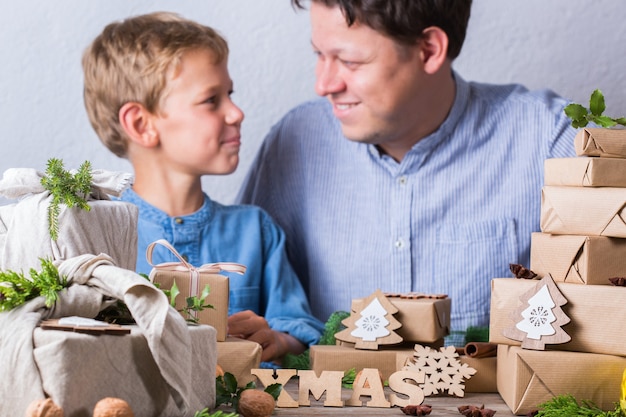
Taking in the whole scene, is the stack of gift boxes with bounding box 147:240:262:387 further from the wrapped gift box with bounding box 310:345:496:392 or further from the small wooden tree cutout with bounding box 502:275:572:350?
the small wooden tree cutout with bounding box 502:275:572:350

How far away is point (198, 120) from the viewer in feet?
5.69

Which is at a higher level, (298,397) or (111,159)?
(111,159)

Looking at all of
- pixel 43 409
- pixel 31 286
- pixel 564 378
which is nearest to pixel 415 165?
pixel 564 378

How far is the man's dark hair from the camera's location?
1.80 m

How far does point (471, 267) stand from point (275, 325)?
0.50 m

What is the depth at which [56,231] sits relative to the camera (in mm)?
1047

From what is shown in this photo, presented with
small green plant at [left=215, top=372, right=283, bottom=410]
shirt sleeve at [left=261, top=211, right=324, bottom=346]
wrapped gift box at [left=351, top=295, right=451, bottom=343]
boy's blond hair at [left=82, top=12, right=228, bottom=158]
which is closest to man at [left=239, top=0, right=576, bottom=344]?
shirt sleeve at [left=261, top=211, right=324, bottom=346]

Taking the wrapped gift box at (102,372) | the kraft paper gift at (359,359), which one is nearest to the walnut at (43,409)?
the wrapped gift box at (102,372)

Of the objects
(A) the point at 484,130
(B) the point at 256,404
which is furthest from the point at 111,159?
(B) the point at 256,404

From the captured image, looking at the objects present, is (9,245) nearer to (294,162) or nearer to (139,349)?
(139,349)

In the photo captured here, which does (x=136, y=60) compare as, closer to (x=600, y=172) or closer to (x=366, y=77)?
(x=366, y=77)

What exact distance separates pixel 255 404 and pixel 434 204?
993mm

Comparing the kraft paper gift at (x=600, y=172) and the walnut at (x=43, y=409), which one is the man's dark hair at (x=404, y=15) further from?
the walnut at (x=43, y=409)

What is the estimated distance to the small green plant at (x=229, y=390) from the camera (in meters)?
1.07
